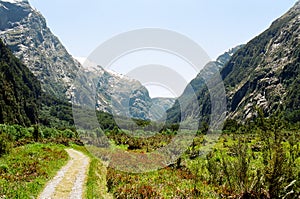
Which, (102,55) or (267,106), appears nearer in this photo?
(102,55)

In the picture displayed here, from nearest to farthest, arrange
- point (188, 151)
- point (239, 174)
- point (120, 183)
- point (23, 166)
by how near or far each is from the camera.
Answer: point (239, 174) → point (120, 183) → point (23, 166) → point (188, 151)

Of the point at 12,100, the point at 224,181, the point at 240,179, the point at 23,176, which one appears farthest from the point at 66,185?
the point at 12,100

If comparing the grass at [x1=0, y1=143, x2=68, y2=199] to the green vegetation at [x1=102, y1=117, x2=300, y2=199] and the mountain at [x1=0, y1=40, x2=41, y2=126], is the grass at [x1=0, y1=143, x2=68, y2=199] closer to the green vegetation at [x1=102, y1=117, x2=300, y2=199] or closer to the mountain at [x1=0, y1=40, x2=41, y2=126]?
the green vegetation at [x1=102, y1=117, x2=300, y2=199]

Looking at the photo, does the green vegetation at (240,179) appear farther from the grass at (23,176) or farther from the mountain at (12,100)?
the mountain at (12,100)

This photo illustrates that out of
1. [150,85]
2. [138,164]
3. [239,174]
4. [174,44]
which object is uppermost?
[174,44]

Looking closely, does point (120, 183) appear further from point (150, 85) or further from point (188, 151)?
point (188, 151)

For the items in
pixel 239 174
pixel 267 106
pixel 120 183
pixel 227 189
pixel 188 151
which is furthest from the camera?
pixel 267 106

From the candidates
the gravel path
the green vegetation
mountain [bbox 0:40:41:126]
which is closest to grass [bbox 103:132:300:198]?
the green vegetation

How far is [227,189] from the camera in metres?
16.1

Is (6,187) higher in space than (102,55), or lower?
lower

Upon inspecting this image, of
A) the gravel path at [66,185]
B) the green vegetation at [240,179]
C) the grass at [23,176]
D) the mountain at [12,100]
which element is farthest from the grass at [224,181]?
the mountain at [12,100]

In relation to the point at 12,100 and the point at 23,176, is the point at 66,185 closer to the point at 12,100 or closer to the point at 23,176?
the point at 23,176

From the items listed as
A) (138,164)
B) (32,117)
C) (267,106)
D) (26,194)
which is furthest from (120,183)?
(267,106)

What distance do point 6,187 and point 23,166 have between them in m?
6.71
